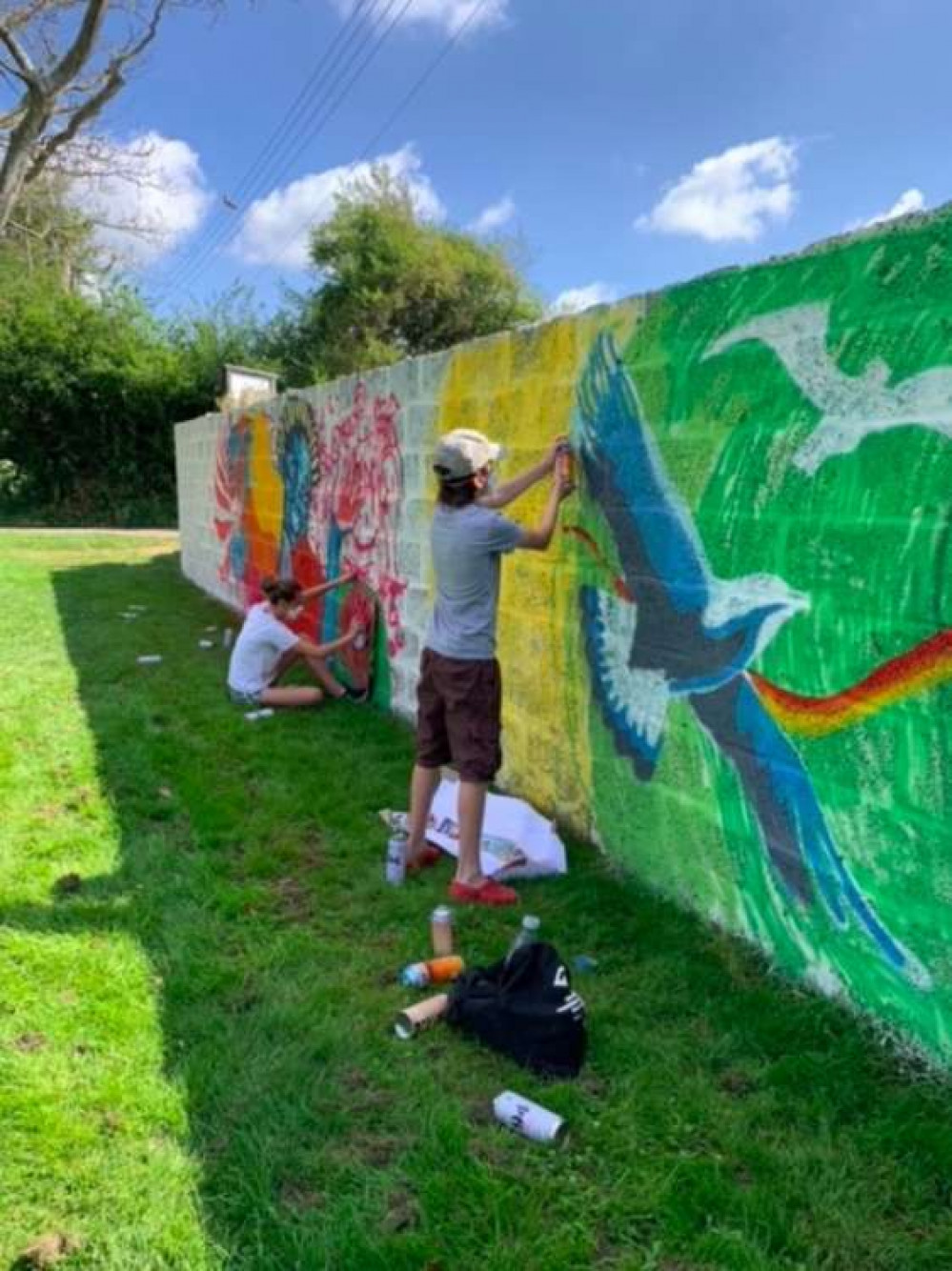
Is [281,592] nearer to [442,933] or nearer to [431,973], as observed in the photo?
[442,933]

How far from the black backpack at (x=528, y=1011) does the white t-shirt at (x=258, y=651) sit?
13.8 feet

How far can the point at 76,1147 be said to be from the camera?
2.57m

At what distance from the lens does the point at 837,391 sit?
2885 millimetres

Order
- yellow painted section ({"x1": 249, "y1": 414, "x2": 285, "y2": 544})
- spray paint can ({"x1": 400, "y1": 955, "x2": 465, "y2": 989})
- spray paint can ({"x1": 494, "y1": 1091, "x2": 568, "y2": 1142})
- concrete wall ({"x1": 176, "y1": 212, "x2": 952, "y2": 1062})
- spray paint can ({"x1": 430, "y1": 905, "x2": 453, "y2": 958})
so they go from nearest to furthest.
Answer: spray paint can ({"x1": 494, "y1": 1091, "x2": 568, "y2": 1142})
concrete wall ({"x1": 176, "y1": 212, "x2": 952, "y2": 1062})
spray paint can ({"x1": 400, "y1": 955, "x2": 465, "y2": 989})
spray paint can ({"x1": 430, "y1": 905, "x2": 453, "y2": 958})
yellow painted section ({"x1": 249, "y1": 414, "x2": 285, "y2": 544})

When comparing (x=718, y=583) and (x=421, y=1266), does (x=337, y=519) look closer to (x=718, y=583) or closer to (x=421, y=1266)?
(x=718, y=583)

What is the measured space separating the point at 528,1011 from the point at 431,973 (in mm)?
502

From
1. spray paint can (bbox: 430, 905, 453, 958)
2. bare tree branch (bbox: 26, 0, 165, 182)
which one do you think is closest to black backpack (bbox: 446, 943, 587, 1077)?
spray paint can (bbox: 430, 905, 453, 958)

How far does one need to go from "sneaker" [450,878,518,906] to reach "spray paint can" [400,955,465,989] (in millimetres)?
599

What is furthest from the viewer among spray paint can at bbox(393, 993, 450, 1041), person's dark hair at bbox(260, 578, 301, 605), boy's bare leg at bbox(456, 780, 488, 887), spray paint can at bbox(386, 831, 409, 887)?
person's dark hair at bbox(260, 578, 301, 605)

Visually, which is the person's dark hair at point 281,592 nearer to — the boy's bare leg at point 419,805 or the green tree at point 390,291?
the boy's bare leg at point 419,805

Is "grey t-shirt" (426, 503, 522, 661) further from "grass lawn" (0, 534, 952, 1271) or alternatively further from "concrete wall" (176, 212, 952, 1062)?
"grass lawn" (0, 534, 952, 1271)

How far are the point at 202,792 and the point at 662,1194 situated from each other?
341 cm

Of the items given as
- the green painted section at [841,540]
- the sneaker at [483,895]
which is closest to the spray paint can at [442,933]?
the sneaker at [483,895]

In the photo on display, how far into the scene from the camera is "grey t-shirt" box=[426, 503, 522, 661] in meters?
3.95
